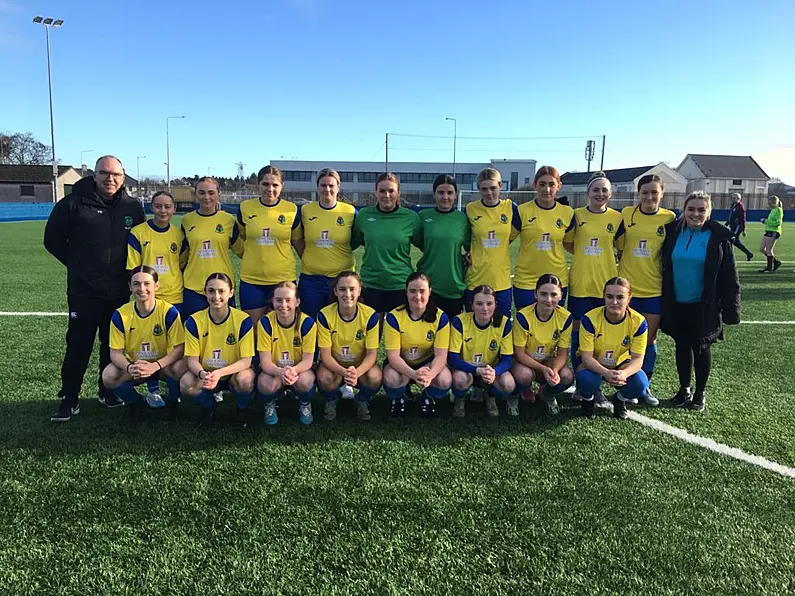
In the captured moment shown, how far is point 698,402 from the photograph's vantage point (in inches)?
167

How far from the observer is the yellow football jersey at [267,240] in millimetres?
4258

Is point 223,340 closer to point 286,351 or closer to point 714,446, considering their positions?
point 286,351

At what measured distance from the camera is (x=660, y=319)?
4324mm

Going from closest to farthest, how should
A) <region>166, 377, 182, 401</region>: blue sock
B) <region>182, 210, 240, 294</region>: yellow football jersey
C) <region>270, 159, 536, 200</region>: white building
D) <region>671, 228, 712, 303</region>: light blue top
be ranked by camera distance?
<region>166, 377, 182, 401</region>: blue sock → <region>671, 228, 712, 303</region>: light blue top → <region>182, 210, 240, 294</region>: yellow football jersey → <region>270, 159, 536, 200</region>: white building

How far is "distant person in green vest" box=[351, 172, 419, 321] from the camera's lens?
4.26m

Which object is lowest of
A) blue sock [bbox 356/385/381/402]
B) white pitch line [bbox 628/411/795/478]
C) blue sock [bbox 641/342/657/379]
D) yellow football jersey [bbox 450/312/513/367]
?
white pitch line [bbox 628/411/795/478]

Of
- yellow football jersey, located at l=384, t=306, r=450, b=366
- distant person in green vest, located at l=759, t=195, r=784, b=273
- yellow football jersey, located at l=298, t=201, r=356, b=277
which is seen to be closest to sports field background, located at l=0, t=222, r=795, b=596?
yellow football jersey, located at l=384, t=306, r=450, b=366

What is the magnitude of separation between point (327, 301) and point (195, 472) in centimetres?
170

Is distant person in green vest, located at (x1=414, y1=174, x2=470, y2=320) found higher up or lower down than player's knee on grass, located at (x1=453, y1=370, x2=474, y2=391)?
higher up

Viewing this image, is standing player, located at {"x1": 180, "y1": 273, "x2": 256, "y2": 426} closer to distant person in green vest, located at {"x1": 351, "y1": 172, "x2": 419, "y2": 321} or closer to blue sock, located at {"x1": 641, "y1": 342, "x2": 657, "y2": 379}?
distant person in green vest, located at {"x1": 351, "y1": 172, "x2": 419, "y2": 321}

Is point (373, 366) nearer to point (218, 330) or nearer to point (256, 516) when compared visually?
point (218, 330)

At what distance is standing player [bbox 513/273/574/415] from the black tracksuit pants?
2.97m

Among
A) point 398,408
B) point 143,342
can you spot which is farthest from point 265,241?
point 398,408

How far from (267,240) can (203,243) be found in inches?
18.9
